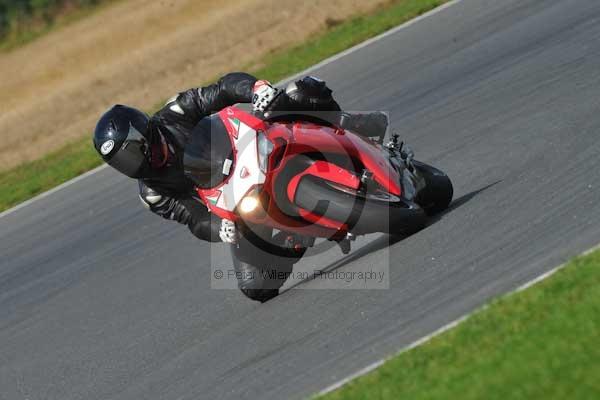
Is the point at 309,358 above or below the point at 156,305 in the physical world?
above

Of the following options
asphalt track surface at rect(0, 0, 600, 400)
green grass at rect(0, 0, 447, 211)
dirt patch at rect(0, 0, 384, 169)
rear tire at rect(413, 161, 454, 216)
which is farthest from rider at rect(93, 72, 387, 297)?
→ dirt patch at rect(0, 0, 384, 169)

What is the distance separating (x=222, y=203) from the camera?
706cm

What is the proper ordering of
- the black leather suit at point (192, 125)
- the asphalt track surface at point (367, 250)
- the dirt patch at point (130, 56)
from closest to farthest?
the asphalt track surface at point (367, 250)
the black leather suit at point (192, 125)
the dirt patch at point (130, 56)

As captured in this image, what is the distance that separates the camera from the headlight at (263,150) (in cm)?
680

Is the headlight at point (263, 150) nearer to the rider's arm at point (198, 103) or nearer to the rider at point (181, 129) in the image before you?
the rider at point (181, 129)

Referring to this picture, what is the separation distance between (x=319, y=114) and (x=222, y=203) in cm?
104

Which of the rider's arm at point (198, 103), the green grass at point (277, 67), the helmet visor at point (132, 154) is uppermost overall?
the helmet visor at point (132, 154)

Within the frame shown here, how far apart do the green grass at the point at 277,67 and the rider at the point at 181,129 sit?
19.1 ft

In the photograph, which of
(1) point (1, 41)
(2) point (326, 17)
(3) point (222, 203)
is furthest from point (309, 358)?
(1) point (1, 41)

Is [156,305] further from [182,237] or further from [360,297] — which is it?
[360,297]

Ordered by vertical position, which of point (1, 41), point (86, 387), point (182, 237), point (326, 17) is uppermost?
point (86, 387)

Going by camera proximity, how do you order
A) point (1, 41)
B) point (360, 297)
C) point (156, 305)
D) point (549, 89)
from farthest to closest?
point (1, 41), point (549, 89), point (156, 305), point (360, 297)

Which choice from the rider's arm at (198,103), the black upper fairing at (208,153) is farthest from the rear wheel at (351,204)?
the rider's arm at (198,103)

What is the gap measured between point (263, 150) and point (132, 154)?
3.21ft
